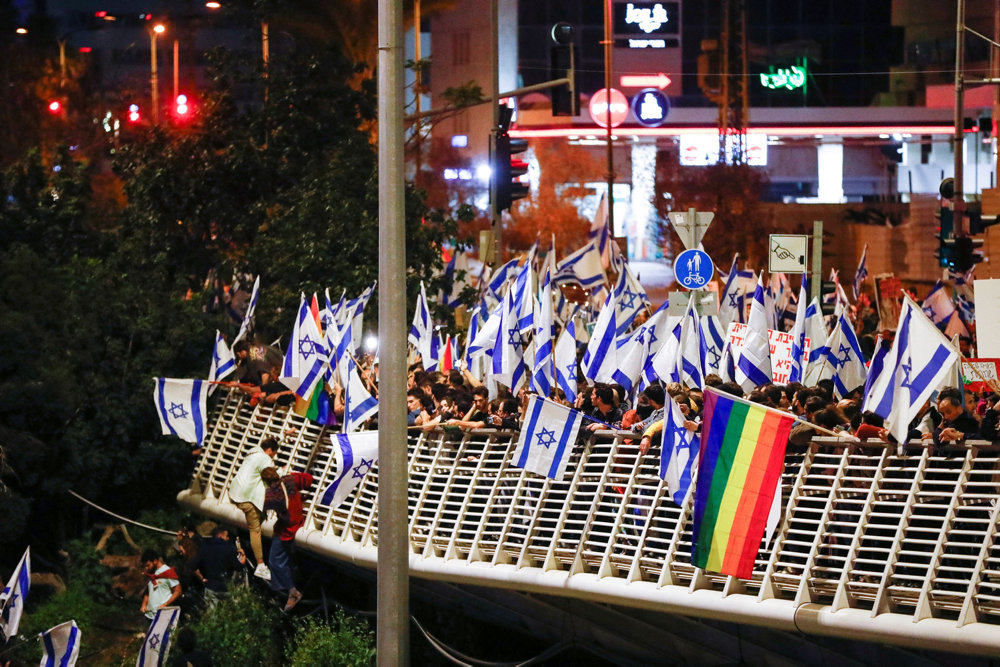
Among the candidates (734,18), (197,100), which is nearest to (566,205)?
(734,18)

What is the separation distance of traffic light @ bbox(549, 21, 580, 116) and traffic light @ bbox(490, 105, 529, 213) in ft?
3.49

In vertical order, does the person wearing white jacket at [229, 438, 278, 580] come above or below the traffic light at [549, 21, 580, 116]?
below

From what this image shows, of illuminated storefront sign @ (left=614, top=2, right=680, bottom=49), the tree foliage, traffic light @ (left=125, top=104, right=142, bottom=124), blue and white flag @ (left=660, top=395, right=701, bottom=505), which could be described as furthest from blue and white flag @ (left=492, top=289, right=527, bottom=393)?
illuminated storefront sign @ (left=614, top=2, right=680, bottom=49)

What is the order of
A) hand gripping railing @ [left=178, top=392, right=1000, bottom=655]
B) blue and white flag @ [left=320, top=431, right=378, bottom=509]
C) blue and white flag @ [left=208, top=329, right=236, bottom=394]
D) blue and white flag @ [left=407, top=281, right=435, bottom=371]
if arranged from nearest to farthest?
1. hand gripping railing @ [left=178, top=392, right=1000, bottom=655]
2. blue and white flag @ [left=320, top=431, right=378, bottom=509]
3. blue and white flag @ [left=407, top=281, right=435, bottom=371]
4. blue and white flag @ [left=208, top=329, right=236, bottom=394]

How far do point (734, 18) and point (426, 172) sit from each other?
17.9 m

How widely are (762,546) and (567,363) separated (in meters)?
3.81

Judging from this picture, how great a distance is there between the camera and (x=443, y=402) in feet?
52.9

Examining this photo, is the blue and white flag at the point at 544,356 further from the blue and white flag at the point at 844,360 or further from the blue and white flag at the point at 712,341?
the blue and white flag at the point at 844,360

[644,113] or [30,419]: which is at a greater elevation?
[644,113]

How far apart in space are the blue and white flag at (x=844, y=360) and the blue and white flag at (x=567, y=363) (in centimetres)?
253

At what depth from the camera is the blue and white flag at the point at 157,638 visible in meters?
15.1

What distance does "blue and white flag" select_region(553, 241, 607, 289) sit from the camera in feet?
75.9

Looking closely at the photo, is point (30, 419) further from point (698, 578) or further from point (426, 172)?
point (426, 172)

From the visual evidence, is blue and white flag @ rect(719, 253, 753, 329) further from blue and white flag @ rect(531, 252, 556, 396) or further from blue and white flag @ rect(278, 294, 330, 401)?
blue and white flag @ rect(278, 294, 330, 401)
